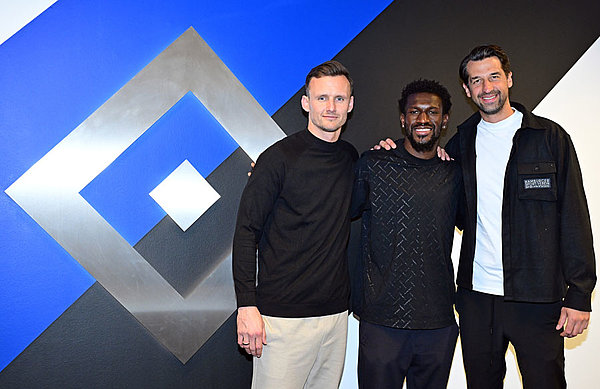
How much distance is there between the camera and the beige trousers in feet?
5.40

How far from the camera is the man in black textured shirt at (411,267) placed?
1663 mm

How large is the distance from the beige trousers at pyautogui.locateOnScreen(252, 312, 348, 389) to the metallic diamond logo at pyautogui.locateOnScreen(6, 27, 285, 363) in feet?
1.55

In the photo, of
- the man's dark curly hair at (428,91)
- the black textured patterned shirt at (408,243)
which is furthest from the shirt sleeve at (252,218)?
the man's dark curly hair at (428,91)

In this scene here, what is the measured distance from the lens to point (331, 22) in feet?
7.22

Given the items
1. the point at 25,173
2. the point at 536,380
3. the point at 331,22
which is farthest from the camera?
the point at 331,22

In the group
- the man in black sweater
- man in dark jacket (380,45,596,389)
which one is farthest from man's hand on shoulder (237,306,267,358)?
man in dark jacket (380,45,596,389)

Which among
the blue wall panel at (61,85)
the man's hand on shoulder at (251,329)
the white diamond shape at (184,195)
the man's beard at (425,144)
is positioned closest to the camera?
the man's hand on shoulder at (251,329)

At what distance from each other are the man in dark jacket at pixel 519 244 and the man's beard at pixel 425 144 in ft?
0.55

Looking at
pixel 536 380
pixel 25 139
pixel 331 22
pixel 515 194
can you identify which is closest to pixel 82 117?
pixel 25 139

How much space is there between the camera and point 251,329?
158 centimetres

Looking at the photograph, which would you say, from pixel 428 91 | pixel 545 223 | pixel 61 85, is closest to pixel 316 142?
pixel 428 91

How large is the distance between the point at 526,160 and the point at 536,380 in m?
0.75

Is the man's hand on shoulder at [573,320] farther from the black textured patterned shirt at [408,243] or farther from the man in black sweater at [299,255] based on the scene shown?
the man in black sweater at [299,255]

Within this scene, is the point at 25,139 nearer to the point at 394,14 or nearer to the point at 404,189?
the point at 404,189
